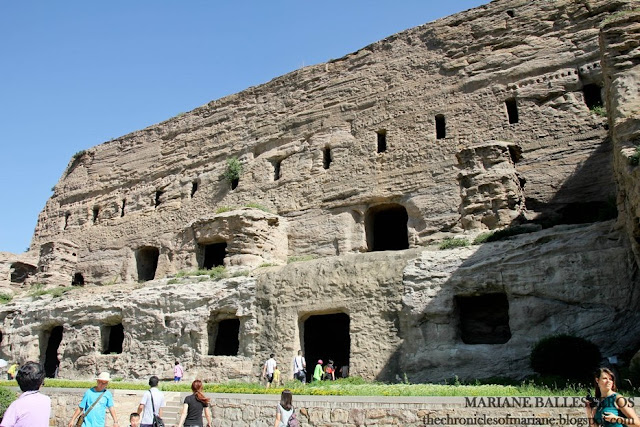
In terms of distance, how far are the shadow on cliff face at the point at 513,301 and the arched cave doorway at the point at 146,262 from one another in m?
17.5

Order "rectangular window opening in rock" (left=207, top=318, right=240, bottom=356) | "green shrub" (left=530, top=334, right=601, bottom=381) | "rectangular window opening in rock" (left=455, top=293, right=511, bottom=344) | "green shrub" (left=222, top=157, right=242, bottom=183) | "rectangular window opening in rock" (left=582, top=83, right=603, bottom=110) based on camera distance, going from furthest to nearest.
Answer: "green shrub" (left=222, top=157, right=242, bottom=183)
"rectangular window opening in rock" (left=207, top=318, right=240, bottom=356)
"rectangular window opening in rock" (left=582, top=83, right=603, bottom=110)
"rectangular window opening in rock" (left=455, top=293, right=511, bottom=344)
"green shrub" (left=530, top=334, right=601, bottom=381)

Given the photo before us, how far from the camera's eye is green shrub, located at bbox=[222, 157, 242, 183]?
27.5 metres

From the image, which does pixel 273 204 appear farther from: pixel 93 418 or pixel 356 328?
pixel 93 418

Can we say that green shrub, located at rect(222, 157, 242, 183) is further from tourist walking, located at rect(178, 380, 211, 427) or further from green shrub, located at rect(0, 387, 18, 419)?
tourist walking, located at rect(178, 380, 211, 427)

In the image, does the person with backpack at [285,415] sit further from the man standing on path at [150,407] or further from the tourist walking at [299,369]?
the tourist walking at [299,369]

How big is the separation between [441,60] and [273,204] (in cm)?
928

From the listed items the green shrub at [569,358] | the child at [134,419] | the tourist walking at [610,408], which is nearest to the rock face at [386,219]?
the green shrub at [569,358]

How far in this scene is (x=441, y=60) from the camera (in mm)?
23484

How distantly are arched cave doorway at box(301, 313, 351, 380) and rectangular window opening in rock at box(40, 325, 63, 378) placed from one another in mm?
11671

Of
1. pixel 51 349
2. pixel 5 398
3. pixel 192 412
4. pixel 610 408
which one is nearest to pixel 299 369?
pixel 5 398

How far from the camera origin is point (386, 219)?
24.8 metres

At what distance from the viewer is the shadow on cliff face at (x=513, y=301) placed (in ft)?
43.6

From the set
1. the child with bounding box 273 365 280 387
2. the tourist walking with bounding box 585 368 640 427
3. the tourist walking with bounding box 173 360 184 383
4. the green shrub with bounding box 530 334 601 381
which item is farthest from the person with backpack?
the tourist walking with bounding box 173 360 184 383

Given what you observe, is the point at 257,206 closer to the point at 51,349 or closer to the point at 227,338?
the point at 227,338
